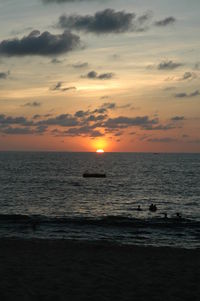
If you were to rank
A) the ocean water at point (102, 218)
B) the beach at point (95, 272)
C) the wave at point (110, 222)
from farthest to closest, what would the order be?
the wave at point (110, 222), the ocean water at point (102, 218), the beach at point (95, 272)

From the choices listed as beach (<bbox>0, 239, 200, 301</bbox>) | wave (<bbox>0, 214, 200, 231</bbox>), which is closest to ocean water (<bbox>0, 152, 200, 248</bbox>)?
wave (<bbox>0, 214, 200, 231</bbox>)

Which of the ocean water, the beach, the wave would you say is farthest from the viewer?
the wave

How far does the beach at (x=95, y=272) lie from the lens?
13.8 metres

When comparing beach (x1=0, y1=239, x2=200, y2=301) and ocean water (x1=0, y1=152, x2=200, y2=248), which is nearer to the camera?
beach (x1=0, y1=239, x2=200, y2=301)

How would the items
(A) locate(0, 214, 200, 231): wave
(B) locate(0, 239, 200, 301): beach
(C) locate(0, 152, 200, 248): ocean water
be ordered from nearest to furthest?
(B) locate(0, 239, 200, 301): beach < (C) locate(0, 152, 200, 248): ocean water < (A) locate(0, 214, 200, 231): wave

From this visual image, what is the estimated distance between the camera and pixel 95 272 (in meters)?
16.7

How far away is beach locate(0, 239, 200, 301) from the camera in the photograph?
45.2 ft

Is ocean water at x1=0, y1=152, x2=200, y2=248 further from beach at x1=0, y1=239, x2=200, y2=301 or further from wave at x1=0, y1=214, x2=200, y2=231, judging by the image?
beach at x1=0, y1=239, x2=200, y2=301

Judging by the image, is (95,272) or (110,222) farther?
(110,222)

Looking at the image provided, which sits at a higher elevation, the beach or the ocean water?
the beach

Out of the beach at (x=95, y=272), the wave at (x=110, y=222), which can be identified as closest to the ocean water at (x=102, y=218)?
the wave at (x=110, y=222)

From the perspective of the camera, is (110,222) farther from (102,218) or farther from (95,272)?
(95,272)

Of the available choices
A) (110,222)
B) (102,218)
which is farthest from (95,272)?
(102,218)

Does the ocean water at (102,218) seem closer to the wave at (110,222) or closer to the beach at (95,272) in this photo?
the wave at (110,222)
